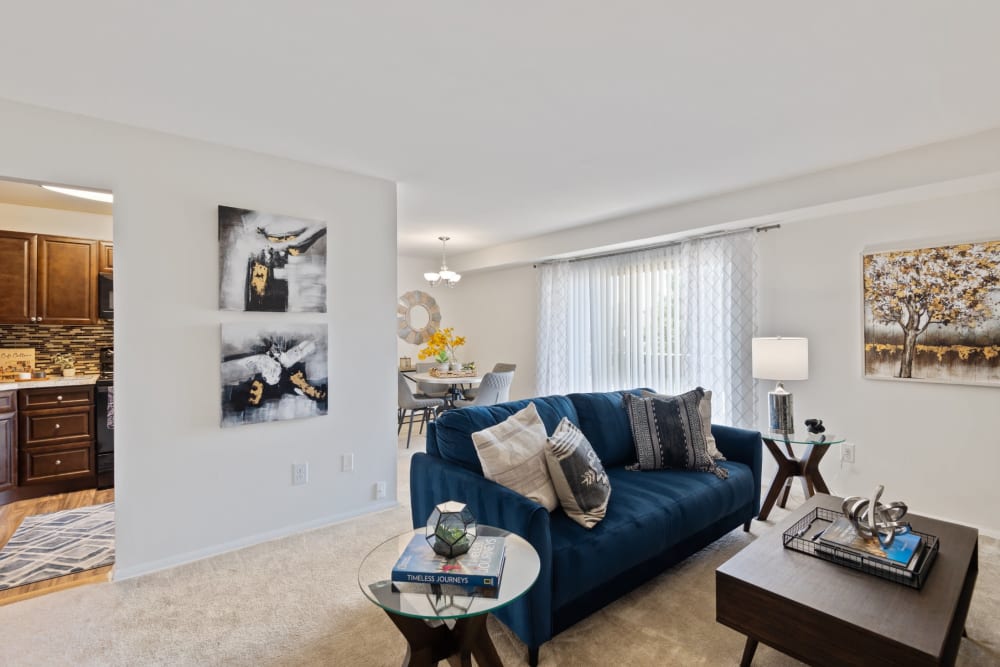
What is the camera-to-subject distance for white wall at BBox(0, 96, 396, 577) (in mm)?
2553

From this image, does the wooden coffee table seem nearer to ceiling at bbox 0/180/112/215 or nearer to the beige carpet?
the beige carpet

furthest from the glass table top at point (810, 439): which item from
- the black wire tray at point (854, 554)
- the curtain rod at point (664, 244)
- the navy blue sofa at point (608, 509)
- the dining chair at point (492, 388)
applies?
the dining chair at point (492, 388)

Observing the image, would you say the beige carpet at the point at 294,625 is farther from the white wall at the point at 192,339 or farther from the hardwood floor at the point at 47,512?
the white wall at the point at 192,339

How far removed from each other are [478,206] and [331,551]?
292 centimetres

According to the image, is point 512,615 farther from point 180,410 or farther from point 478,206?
point 478,206

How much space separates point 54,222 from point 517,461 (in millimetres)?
4524

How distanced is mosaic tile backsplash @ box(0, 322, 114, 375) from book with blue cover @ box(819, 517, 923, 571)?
5497 mm

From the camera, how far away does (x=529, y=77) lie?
7.05 ft

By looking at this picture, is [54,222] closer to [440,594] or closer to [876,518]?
[440,594]

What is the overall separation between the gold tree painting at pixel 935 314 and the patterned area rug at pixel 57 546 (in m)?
5.10

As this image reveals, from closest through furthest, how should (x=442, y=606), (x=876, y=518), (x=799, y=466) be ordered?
1. (x=442, y=606)
2. (x=876, y=518)
3. (x=799, y=466)

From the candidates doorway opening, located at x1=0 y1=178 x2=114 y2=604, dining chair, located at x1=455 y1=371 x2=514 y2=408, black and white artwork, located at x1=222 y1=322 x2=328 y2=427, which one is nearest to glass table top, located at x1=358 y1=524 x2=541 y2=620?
black and white artwork, located at x1=222 y1=322 x2=328 y2=427

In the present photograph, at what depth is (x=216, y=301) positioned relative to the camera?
284 centimetres

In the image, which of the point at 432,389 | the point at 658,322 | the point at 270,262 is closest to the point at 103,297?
the point at 270,262
